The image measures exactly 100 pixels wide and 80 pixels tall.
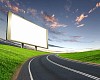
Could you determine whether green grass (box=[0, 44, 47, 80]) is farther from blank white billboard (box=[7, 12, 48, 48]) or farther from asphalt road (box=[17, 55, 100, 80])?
blank white billboard (box=[7, 12, 48, 48])

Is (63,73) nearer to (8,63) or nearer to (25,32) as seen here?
(8,63)

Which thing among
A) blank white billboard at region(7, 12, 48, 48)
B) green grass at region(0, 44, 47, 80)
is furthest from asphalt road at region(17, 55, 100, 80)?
blank white billboard at region(7, 12, 48, 48)

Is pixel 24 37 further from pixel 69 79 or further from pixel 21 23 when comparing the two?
pixel 69 79

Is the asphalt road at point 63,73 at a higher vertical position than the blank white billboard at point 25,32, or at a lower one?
lower

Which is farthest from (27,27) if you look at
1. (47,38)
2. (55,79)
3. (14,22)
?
(55,79)

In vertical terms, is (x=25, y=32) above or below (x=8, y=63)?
above

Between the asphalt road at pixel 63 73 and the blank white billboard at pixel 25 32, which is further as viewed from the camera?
the blank white billboard at pixel 25 32

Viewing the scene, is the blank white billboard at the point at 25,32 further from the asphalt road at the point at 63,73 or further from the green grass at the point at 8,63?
the asphalt road at the point at 63,73

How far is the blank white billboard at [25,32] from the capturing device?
7562cm

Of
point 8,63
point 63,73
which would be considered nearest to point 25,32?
point 8,63

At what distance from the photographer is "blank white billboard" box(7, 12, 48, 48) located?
7562 cm

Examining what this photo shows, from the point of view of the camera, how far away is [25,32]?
86.2m

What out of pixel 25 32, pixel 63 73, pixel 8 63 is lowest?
pixel 63 73

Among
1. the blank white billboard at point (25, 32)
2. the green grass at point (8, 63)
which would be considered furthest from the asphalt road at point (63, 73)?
the blank white billboard at point (25, 32)
